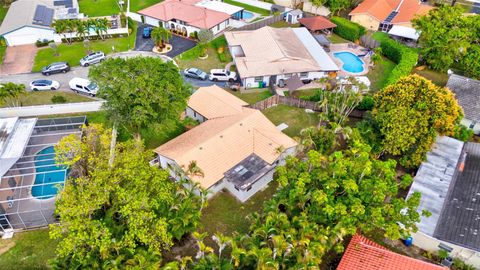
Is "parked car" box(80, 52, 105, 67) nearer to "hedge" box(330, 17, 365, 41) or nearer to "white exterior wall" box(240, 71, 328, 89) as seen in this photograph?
"white exterior wall" box(240, 71, 328, 89)

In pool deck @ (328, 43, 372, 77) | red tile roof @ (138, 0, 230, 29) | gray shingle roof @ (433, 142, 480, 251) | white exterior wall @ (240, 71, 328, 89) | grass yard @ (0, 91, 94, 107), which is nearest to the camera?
gray shingle roof @ (433, 142, 480, 251)

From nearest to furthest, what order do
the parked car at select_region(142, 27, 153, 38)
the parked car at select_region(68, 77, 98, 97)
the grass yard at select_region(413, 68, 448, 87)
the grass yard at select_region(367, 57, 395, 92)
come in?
the parked car at select_region(68, 77, 98, 97)
the grass yard at select_region(367, 57, 395, 92)
the grass yard at select_region(413, 68, 448, 87)
the parked car at select_region(142, 27, 153, 38)

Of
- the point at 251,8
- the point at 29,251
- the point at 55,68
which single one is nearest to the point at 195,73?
the point at 55,68

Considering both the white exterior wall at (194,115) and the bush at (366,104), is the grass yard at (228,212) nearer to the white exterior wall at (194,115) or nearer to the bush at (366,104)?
the white exterior wall at (194,115)

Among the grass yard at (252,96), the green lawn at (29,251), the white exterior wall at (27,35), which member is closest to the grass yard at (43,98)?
the white exterior wall at (27,35)

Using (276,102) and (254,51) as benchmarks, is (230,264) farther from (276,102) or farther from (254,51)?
(254,51)

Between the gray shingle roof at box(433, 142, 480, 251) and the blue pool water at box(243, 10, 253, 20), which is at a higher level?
the blue pool water at box(243, 10, 253, 20)

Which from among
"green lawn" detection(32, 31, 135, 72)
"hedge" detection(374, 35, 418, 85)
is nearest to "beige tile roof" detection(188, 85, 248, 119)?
"green lawn" detection(32, 31, 135, 72)

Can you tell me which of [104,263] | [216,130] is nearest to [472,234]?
[216,130]
